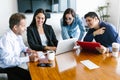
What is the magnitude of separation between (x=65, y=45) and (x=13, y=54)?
1.84ft

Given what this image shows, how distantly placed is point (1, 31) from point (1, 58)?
158 cm

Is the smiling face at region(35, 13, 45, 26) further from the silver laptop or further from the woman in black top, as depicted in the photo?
the silver laptop

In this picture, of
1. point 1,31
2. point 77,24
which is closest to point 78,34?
point 77,24

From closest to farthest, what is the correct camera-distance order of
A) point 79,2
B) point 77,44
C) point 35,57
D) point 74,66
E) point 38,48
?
point 74,66 < point 35,57 < point 77,44 < point 38,48 < point 79,2

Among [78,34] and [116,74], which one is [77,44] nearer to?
[116,74]

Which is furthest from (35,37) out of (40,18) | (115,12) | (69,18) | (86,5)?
(115,12)

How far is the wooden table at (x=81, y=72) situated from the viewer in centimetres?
130

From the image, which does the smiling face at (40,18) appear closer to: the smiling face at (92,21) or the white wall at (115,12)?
the smiling face at (92,21)

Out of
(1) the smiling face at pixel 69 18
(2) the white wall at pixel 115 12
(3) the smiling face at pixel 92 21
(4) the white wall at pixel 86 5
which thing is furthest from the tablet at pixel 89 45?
(2) the white wall at pixel 115 12

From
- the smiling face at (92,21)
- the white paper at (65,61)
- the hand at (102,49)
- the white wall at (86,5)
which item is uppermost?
the white wall at (86,5)

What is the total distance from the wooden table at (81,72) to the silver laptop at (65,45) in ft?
0.76

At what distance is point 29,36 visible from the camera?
2.39 m

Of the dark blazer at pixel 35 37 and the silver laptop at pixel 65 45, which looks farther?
the dark blazer at pixel 35 37

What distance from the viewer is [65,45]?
5.89 feet
